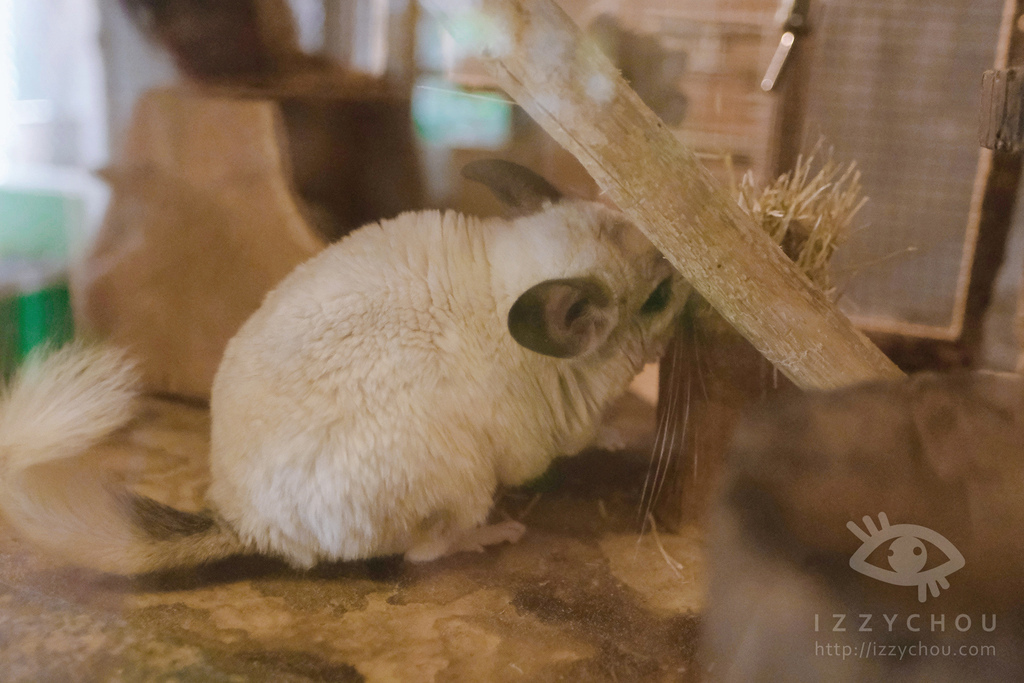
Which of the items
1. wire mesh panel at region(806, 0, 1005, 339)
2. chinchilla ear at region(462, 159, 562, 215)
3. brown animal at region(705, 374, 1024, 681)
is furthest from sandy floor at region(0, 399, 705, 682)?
wire mesh panel at region(806, 0, 1005, 339)

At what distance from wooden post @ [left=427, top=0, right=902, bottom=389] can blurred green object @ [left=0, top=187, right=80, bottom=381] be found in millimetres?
1285

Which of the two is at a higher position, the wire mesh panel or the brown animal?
the wire mesh panel

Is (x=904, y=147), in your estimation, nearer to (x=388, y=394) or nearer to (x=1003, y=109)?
(x=1003, y=109)

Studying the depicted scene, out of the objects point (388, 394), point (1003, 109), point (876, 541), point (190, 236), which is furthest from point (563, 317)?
point (190, 236)

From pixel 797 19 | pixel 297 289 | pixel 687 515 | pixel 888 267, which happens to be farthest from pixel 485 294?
pixel 888 267

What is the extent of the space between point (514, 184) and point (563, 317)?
39 centimetres

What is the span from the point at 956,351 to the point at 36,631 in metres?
2.36

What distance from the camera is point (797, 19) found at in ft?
6.31

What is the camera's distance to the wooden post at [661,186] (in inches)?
58.2

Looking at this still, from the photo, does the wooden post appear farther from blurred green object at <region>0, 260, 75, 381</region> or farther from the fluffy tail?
blurred green object at <region>0, 260, 75, 381</region>

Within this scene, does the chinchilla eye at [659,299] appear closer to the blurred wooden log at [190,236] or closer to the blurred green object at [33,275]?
the blurred wooden log at [190,236]

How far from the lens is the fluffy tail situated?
184cm

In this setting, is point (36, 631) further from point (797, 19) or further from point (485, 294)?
point (797, 19)

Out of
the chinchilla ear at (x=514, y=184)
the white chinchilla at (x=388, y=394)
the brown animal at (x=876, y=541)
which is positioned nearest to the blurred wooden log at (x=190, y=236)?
the white chinchilla at (x=388, y=394)
